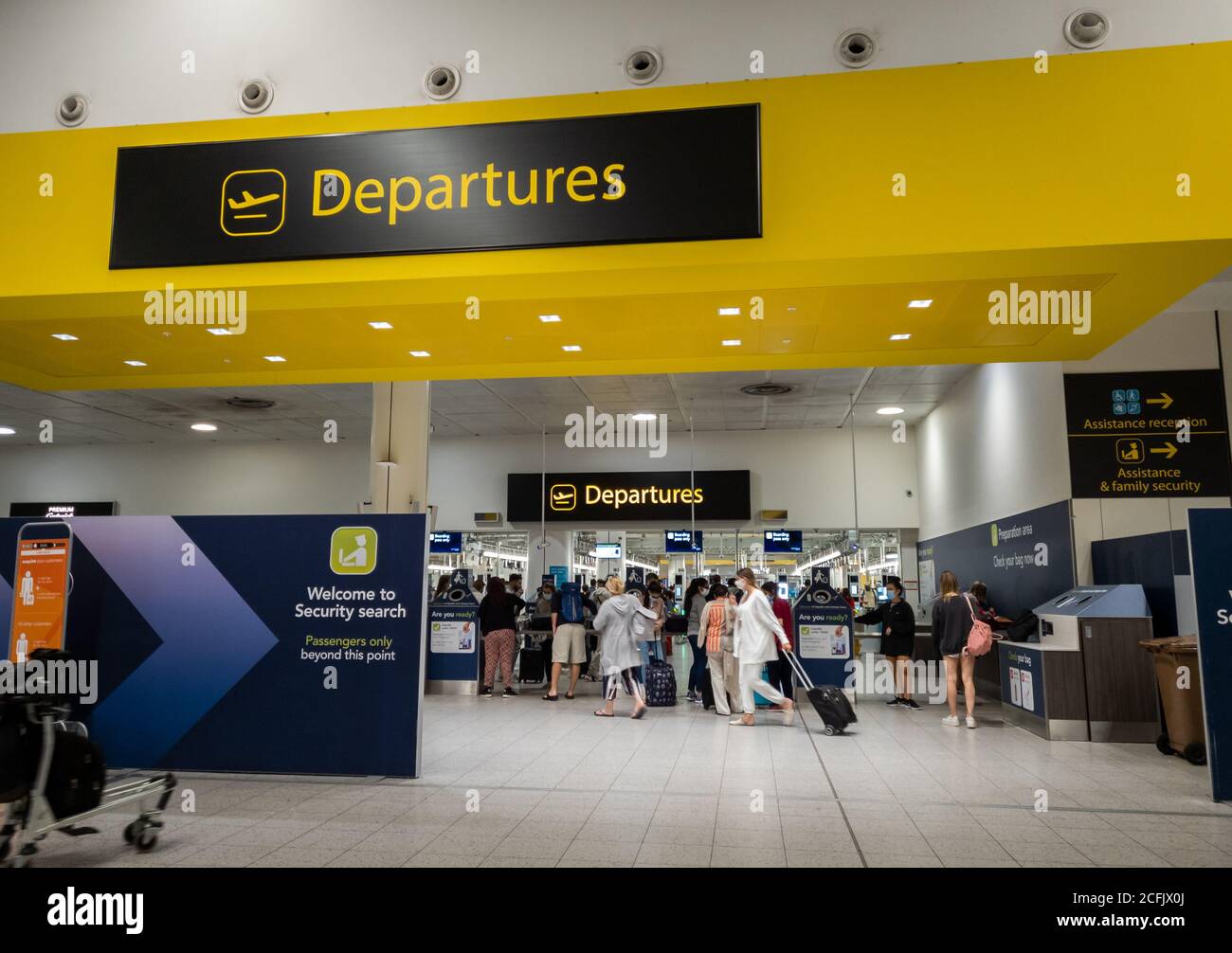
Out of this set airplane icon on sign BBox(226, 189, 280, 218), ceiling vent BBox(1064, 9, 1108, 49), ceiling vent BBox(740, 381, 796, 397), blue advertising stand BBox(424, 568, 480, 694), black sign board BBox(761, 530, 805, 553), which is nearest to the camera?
ceiling vent BBox(1064, 9, 1108, 49)

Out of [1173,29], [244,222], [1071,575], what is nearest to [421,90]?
[244,222]

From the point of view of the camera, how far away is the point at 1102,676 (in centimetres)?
736

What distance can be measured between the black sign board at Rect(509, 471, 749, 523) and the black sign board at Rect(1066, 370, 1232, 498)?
7.36m

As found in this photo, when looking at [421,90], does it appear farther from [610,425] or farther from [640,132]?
[610,425]

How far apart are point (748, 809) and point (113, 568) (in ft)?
15.0

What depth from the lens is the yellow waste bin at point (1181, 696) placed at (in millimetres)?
6402


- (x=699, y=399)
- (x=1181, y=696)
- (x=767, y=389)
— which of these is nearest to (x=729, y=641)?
(x=1181, y=696)

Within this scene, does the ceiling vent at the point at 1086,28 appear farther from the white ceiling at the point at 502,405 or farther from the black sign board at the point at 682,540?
the black sign board at the point at 682,540

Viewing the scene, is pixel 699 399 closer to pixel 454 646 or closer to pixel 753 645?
pixel 454 646

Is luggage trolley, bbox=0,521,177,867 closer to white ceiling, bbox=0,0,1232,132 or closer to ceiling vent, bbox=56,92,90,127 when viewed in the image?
white ceiling, bbox=0,0,1232,132

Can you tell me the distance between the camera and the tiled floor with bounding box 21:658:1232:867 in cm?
411

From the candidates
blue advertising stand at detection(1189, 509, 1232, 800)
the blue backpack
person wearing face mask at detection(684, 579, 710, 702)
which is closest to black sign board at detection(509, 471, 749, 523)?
person wearing face mask at detection(684, 579, 710, 702)

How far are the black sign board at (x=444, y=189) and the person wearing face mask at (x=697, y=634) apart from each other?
5018mm

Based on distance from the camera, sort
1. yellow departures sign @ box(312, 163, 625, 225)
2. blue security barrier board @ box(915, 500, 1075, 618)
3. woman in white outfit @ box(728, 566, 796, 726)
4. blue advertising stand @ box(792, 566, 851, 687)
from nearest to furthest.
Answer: yellow departures sign @ box(312, 163, 625, 225)
woman in white outfit @ box(728, 566, 796, 726)
blue security barrier board @ box(915, 500, 1075, 618)
blue advertising stand @ box(792, 566, 851, 687)
